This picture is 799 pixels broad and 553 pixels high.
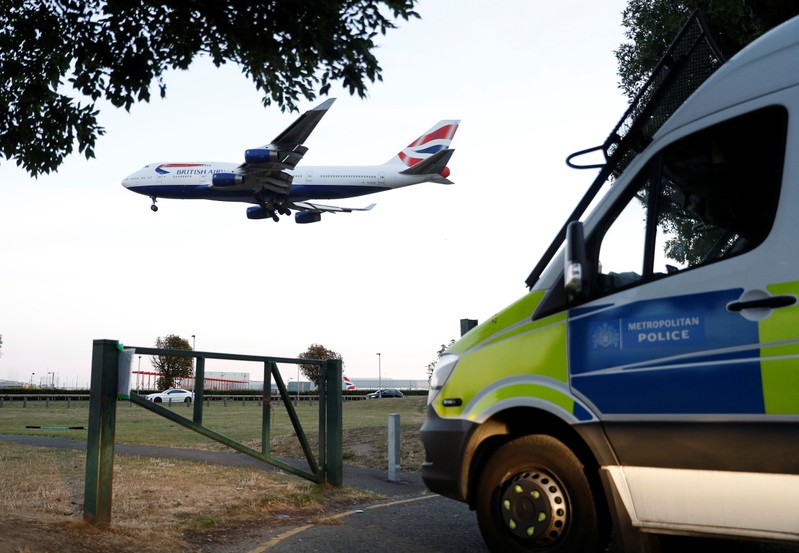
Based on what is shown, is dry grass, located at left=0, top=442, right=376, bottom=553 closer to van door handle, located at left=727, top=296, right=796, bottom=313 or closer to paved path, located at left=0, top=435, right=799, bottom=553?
paved path, located at left=0, top=435, right=799, bottom=553

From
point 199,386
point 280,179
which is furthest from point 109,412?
point 280,179

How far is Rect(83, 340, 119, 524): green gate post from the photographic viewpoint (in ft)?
20.4

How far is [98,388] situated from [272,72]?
5.02 m

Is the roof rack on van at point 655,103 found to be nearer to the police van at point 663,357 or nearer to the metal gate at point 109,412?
the police van at point 663,357

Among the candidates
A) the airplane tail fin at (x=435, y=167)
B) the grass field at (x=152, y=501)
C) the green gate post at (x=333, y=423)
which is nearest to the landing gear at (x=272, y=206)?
the airplane tail fin at (x=435, y=167)

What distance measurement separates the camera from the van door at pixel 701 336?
3.96 meters

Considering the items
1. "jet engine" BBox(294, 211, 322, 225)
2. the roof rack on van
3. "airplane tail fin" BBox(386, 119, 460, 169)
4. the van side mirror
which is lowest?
the van side mirror

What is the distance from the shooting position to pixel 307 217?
48.3 metres

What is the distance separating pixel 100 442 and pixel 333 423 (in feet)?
11.2

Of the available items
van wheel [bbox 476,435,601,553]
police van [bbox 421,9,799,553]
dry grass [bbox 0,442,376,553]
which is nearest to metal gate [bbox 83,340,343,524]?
dry grass [bbox 0,442,376,553]

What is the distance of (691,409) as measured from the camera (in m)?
4.21

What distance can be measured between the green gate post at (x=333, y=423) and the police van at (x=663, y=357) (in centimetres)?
400

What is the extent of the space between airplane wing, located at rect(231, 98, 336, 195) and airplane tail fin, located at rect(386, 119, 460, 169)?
46.2 feet

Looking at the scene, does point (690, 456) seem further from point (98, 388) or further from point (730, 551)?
point (98, 388)
